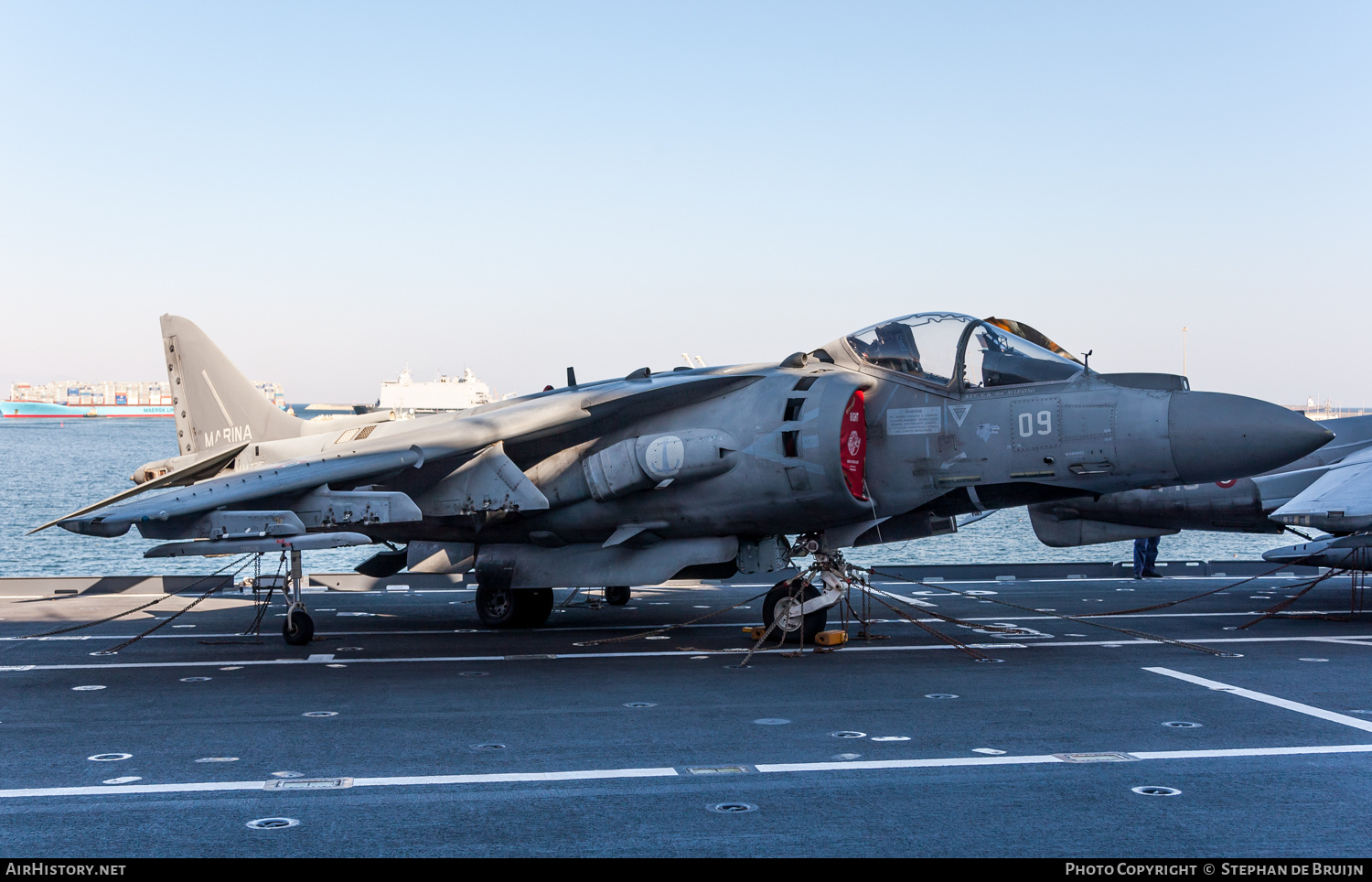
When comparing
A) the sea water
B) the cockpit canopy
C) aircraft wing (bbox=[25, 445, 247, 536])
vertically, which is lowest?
the sea water

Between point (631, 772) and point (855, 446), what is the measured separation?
5.97m

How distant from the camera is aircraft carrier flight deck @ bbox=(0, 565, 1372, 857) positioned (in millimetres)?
5512

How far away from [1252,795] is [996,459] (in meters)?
5.82

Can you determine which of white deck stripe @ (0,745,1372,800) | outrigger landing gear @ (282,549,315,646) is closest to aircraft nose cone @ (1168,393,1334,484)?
white deck stripe @ (0,745,1372,800)

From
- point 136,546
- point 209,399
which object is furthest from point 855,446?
point 136,546

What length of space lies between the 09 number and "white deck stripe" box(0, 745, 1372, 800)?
466 centimetres

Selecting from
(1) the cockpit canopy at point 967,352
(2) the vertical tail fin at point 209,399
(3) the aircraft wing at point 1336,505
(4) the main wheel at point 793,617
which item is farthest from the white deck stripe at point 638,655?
(2) the vertical tail fin at point 209,399

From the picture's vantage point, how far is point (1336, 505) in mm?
13477

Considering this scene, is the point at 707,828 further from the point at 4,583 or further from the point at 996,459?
the point at 4,583

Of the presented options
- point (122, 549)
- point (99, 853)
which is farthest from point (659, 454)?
point (122, 549)

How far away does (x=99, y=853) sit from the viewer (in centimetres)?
518

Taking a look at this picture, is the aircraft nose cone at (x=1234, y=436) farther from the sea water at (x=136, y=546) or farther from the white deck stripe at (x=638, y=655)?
the sea water at (x=136, y=546)

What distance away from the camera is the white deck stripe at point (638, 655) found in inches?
458

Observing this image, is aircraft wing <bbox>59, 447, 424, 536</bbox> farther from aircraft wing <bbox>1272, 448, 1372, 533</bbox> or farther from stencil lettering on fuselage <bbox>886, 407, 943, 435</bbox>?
aircraft wing <bbox>1272, 448, 1372, 533</bbox>
